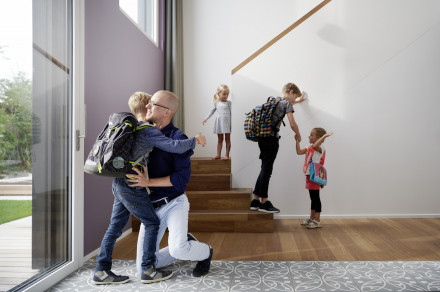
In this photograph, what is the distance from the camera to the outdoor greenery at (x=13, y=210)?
185cm

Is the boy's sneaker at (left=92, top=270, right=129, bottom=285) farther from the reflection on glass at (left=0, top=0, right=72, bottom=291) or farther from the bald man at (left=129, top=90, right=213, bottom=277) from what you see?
the reflection on glass at (left=0, top=0, right=72, bottom=291)

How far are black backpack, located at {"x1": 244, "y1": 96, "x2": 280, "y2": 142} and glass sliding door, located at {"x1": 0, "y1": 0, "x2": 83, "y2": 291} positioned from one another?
1.78 metres

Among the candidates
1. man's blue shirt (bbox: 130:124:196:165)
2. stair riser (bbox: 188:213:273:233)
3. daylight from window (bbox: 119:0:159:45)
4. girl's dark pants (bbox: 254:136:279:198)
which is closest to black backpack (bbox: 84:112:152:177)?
man's blue shirt (bbox: 130:124:196:165)

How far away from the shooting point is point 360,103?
4.52 metres

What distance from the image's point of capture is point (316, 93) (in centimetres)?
448

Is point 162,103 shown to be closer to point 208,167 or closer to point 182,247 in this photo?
point 182,247

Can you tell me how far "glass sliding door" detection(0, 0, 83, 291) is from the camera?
1942 mm

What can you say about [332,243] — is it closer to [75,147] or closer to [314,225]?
[314,225]

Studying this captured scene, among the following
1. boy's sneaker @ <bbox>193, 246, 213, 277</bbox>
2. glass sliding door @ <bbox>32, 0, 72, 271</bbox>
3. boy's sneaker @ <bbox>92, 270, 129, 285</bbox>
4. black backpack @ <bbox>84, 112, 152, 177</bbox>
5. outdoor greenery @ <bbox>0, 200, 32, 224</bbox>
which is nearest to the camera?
outdoor greenery @ <bbox>0, 200, 32, 224</bbox>

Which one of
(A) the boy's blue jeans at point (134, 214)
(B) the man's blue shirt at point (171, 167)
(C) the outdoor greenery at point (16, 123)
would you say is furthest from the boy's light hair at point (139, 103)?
(C) the outdoor greenery at point (16, 123)

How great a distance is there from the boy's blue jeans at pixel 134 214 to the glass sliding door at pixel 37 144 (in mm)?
361

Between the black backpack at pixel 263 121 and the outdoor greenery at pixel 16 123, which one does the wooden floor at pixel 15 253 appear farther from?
the black backpack at pixel 263 121

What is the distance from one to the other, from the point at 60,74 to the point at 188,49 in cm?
323

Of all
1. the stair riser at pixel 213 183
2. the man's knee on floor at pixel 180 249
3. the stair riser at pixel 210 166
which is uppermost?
the stair riser at pixel 210 166
